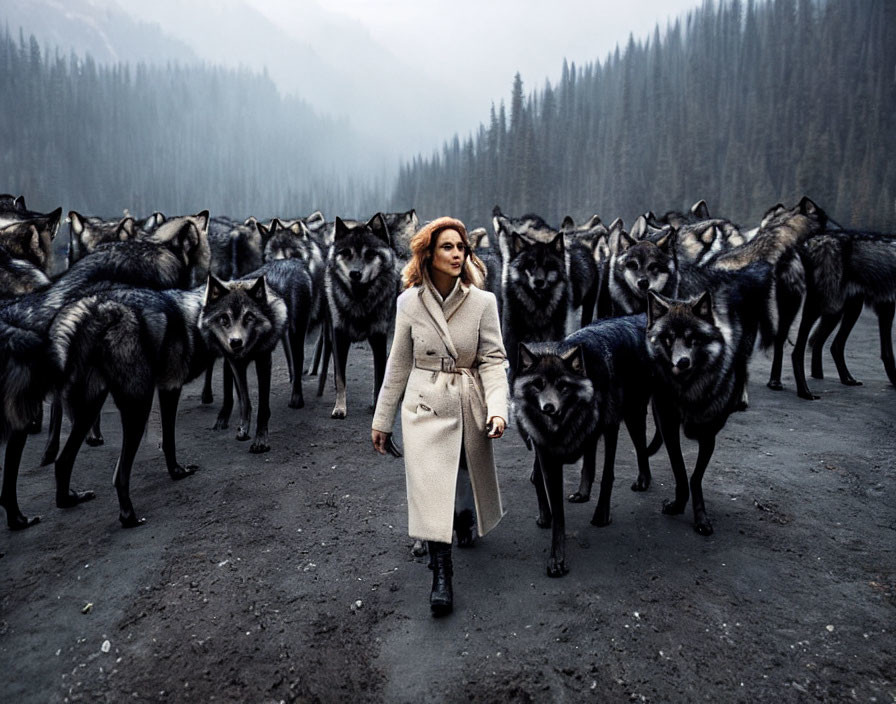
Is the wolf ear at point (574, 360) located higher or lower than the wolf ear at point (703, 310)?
lower

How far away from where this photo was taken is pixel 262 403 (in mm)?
6387

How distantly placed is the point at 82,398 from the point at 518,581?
3.73 m

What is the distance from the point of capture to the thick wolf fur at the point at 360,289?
289 inches

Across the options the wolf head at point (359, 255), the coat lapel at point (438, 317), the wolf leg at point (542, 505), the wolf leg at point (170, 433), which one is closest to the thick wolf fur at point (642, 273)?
the wolf head at point (359, 255)

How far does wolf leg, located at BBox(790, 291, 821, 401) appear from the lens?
7762mm

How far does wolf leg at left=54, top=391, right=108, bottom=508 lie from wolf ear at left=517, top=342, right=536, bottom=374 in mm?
3491

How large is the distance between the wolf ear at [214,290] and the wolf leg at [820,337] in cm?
832

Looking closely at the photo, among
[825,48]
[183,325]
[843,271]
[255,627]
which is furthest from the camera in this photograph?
[825,48]

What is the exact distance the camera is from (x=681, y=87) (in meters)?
71.1

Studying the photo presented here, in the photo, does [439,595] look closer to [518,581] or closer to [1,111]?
[518,581]

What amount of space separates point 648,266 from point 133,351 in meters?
5.92

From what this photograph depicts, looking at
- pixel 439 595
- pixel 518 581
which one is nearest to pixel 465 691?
pixel 439 595

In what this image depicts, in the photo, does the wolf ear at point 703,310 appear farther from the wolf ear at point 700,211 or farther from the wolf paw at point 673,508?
the wolf ear at point 700,211

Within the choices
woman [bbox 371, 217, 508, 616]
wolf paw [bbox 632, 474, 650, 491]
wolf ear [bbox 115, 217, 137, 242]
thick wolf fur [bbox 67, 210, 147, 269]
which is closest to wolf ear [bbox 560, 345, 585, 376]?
woman [bbox 371, 217, 508, 616]
